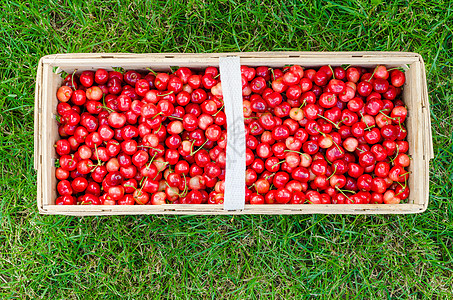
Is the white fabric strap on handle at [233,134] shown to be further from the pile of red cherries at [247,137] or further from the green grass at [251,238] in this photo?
the green grass at [251,238]

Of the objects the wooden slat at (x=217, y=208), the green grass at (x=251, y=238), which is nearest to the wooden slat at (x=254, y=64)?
the wooden slat at (x=217, y=208)

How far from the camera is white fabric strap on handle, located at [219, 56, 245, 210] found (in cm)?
221

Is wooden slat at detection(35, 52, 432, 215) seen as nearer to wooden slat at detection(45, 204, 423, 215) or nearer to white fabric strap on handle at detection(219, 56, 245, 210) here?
wooden slat at detection(45, 204, 423, 215)

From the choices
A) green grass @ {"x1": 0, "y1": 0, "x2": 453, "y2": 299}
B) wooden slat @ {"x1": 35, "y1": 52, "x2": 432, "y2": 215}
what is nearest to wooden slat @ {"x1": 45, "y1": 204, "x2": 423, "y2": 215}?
wooden slat @ {"x1": 35, "y1": 52, "x2": 432, "y2": 215}

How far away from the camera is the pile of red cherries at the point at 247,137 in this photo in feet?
7.80

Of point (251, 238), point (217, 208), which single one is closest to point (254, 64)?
point (217, 208)

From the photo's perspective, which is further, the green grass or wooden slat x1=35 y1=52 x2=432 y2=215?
the green grass

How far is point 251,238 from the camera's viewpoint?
280 centimetres

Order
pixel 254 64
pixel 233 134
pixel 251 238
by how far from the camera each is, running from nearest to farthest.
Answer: pixel 233 134 → pixel 254 64 → pixel 251 238

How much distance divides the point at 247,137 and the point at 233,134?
0.71ft

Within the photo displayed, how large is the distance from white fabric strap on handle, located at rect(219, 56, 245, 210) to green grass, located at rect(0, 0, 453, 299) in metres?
0.63

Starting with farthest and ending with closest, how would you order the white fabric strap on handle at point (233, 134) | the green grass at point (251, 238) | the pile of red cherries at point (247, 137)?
the green grass at point (251, 238) < the pile of red cherries at point (247, 137) < the white fabric strap on handle at point (233, 134)

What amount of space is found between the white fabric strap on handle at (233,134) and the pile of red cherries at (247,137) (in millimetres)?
155

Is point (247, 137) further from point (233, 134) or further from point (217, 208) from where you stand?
point (217, 208)
